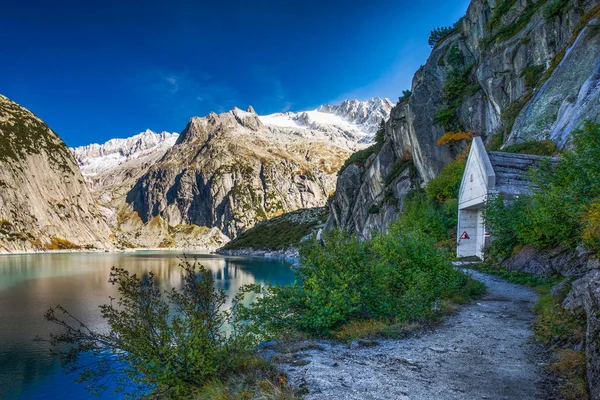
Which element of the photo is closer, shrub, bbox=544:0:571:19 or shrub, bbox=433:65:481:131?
shrub, bbox=544:0:571:19

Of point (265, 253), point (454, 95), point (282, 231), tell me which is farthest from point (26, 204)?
point (454, 95)

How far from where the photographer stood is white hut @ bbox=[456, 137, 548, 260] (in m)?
21.9

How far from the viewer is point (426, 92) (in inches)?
2141

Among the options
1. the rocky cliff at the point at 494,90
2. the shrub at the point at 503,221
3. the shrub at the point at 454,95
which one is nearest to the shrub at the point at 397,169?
the rocky cliff at the point at 494,90

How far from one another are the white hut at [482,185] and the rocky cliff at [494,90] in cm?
361

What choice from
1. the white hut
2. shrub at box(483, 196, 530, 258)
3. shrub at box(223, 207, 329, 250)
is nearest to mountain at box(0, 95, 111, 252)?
shrub at box(223, 207, 329, 250)

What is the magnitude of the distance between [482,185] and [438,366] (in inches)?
737

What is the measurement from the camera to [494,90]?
41.4 m

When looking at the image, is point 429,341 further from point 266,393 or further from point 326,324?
point 266,393

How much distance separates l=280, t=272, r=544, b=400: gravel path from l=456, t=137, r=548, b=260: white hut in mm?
13249

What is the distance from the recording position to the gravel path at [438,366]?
5.91m

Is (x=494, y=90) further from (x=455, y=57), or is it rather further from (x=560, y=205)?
(x=560, y=205)

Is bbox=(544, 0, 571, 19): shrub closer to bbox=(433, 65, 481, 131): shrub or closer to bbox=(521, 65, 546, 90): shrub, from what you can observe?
bbox=(521, 65, 546, 90): shrub

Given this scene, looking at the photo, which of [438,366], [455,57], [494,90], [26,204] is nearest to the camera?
[438,366]
